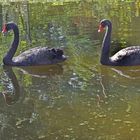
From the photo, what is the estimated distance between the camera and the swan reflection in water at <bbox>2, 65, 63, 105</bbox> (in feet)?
26.7

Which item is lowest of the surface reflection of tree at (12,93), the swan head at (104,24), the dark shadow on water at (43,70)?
the surface reflection of tree at (12,93)

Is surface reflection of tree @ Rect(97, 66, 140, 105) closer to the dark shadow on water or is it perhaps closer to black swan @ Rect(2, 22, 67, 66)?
the dark shadow on water

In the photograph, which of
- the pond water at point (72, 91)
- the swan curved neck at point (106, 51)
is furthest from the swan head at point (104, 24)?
the pond water at point (72, 91)

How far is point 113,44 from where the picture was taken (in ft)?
37.7

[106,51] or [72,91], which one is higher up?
[106,51]

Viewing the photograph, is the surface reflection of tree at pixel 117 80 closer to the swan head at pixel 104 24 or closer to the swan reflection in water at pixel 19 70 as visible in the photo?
the swan reflection in water at pixel 19 70

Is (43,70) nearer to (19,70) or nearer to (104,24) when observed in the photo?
(19,70)

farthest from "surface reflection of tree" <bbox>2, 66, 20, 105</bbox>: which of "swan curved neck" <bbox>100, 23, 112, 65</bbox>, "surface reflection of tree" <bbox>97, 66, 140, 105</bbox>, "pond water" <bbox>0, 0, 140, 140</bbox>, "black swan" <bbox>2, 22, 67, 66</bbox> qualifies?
"swan curved neck" <bbox>100, 23, 112, 65</bbox>

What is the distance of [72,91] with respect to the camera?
8.07m

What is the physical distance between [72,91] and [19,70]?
2.10 m

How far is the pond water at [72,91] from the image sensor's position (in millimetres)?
6613

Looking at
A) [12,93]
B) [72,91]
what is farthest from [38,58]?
[72,91]

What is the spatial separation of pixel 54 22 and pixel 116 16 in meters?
2.08

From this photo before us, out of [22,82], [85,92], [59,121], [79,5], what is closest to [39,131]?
[59,121]
